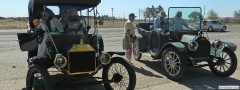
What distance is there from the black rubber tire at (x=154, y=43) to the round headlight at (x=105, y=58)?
3.06 metres

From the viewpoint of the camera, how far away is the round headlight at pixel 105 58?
618 centimetres

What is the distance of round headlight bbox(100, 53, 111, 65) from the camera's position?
243 inches

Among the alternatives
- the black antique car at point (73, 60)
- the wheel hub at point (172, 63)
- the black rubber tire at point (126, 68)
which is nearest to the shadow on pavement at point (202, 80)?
the wheel hub at point (172, 63)

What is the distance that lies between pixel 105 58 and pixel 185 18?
391 centimetres

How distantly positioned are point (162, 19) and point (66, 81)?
14.2 feet

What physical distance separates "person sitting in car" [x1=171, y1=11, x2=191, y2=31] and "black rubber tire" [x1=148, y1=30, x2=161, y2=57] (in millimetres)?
515

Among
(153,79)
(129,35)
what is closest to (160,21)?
(129,35)

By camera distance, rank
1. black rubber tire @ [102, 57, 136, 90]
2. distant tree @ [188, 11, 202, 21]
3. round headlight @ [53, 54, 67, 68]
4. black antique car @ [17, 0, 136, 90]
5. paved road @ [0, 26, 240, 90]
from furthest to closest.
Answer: distant tree @ [188, 11, 202, 21], paved road @ [0, 26, 240, 90], black rubber tire @ [102, 57, 136, 90], black antique car @ [17, 0, 136, 90], round headlight @ [53, 54, 67, 68]

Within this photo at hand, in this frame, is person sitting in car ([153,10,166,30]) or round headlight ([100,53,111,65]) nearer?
round headlight ([100,53,111,65])

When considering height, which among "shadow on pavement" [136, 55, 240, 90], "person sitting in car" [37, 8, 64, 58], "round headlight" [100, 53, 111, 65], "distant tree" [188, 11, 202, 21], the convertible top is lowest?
"shadow on pavement" [136, 55, 240, 90]

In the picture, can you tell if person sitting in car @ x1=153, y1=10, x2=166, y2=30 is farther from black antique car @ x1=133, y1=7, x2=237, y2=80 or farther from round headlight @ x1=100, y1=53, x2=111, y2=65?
round headlight @ x1=100, y1=53, x2=111, y2=65

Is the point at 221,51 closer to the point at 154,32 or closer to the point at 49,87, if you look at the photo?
the point at 154,32

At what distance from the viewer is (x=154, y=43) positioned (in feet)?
31.6

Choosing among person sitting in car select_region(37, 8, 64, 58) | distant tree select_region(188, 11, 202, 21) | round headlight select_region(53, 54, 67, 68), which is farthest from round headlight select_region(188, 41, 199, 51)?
round headlight select_region(53, 54, 67, 68)
